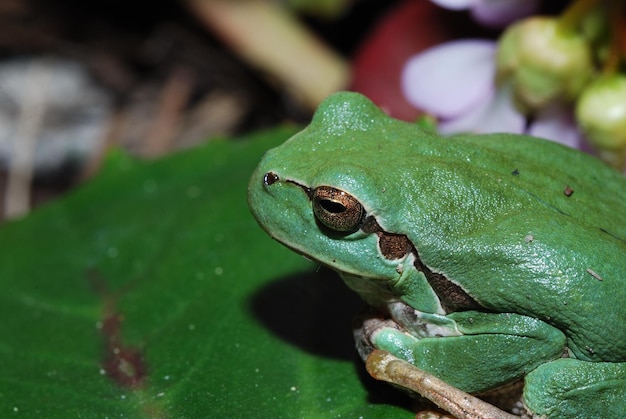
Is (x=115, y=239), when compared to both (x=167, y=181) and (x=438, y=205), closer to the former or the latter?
(x=167, y=181)

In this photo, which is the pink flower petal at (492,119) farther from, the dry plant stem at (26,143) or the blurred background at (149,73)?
the dry plant stem at (26,143)

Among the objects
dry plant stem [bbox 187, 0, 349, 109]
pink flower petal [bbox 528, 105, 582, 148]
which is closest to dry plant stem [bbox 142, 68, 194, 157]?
dry plant stem [bbox 187, 0, 349, 109]

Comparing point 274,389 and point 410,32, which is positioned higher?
point 410,32

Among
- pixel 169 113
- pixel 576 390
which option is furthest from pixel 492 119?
pixel 169 113

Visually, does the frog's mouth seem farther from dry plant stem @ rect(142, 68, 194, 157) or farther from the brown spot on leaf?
dry plant stem @ rect(142, 68, 194, 157)

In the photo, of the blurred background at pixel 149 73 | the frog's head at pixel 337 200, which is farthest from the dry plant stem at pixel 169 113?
the frog's head at pixel 337 200

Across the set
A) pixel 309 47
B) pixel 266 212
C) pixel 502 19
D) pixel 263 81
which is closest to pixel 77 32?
pixel 263 81

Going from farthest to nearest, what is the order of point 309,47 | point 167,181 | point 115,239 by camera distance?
1. point 309,47
2. point 167,181
3. point 115,239
